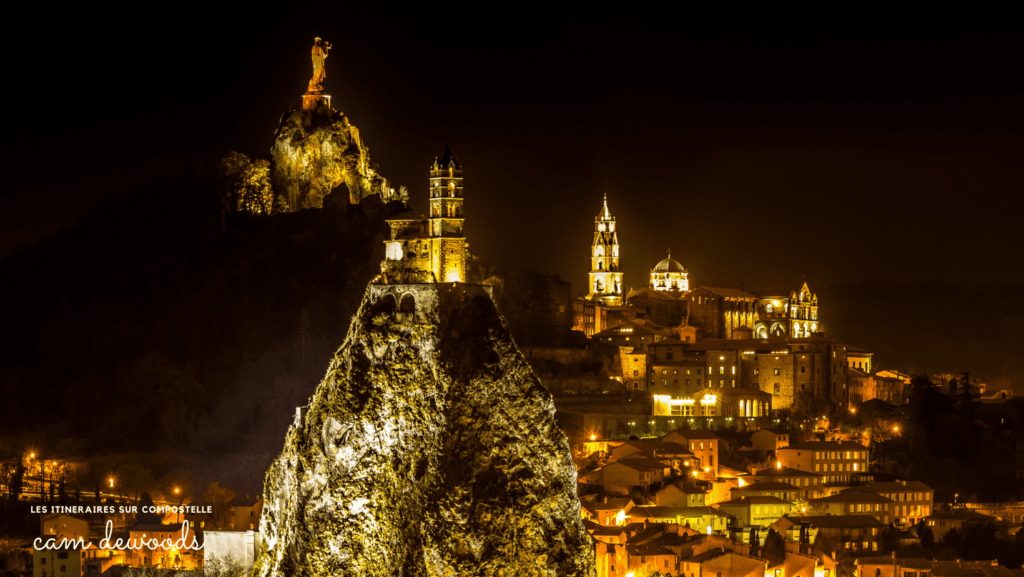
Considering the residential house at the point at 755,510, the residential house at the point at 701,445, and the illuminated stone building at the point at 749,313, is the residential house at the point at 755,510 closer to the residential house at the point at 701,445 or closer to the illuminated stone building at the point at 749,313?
the residential house at the point at 701,445

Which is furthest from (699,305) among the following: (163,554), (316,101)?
(163,554)

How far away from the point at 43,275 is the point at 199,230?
9.71 metres

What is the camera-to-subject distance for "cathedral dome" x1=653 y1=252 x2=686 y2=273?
92.6 m

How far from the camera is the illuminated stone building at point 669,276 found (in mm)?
92375

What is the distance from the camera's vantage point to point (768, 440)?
203ft

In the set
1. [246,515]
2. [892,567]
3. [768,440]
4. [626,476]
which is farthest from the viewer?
[768,440]

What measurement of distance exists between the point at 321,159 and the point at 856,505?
3100cm

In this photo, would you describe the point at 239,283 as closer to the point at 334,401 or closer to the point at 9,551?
the point at 9,551

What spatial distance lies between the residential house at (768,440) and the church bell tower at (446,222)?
17028mm

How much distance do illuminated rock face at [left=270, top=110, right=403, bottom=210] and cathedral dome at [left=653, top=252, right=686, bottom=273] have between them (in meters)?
26.8

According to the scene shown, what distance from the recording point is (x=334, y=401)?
132 ft

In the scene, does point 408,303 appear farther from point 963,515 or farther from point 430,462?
point 963,515

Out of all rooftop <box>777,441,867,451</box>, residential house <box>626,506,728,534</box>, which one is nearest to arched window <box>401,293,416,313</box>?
residential house <box>626,506,728,534</box>

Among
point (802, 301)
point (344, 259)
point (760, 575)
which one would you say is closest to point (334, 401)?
point (760, 575)
